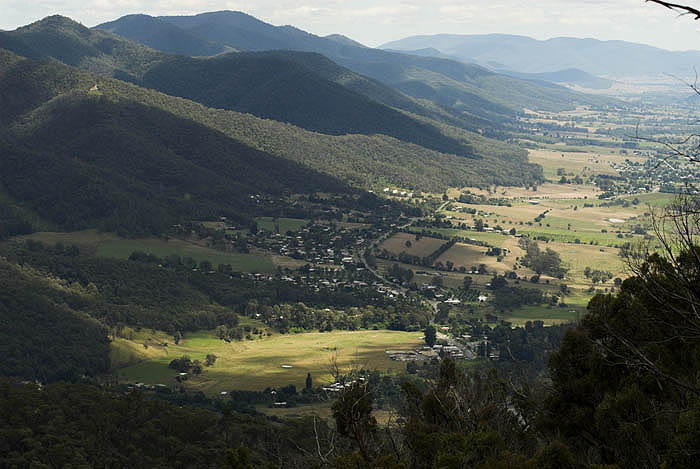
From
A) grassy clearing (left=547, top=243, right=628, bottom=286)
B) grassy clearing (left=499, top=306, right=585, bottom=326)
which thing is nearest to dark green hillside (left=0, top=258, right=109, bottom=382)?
grassy clearing (left=499, top=306, right=585, bottom=326)

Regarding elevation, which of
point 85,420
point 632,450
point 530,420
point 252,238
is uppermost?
point 632,450

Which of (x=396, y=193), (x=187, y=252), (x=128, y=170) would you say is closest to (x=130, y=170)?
(x=128, y=170)

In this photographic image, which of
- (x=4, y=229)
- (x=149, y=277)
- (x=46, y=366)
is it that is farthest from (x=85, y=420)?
(x=4, y=229)

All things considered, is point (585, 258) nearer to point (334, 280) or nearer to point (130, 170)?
point (334, 280)

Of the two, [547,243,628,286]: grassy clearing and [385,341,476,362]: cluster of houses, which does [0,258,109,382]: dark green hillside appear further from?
[547,243,628,286]: grassy clearing

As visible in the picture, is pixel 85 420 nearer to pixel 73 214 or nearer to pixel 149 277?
pixel 149 277
